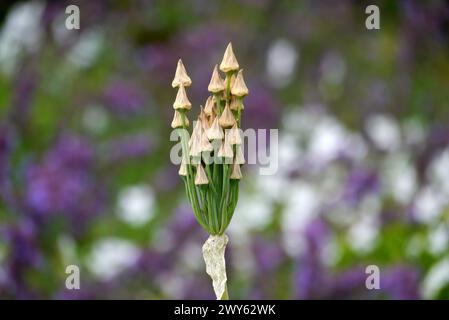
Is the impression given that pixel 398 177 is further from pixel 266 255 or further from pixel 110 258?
pixel 110 258

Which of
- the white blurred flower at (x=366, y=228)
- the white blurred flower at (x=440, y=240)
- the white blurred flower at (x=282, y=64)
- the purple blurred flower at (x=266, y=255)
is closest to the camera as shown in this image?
the white blurred flower at (x=440, y=240)

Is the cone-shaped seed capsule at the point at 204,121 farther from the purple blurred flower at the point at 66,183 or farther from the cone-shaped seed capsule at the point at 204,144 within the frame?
the purple blurred flower at the point at 66,183

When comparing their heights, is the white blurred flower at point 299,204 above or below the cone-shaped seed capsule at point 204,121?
above

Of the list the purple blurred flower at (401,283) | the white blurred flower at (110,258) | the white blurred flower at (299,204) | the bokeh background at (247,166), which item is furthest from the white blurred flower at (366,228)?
the white blurred flower at (110,258)

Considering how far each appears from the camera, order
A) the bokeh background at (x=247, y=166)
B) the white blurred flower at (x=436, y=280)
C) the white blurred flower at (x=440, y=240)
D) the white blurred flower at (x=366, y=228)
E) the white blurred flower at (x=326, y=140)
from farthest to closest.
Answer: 1. the white blurred flower at (x=326, y=140)
2. the white blurred flower at (x=366, y=228)
3. the bokeh background at (x=247, y=166)
4. the white blurred flower at (x=440, y=240)
5. the white blurred flower at (x=436, y=280)

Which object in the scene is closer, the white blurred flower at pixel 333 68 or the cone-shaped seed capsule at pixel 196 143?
the cone-shaped seed capsule at pixel 196 143

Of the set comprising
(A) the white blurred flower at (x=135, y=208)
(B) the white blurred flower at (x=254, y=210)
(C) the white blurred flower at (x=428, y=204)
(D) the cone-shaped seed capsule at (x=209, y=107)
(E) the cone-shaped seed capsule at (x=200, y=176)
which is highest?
(A) the white blurred flower at (x=135, y=208)

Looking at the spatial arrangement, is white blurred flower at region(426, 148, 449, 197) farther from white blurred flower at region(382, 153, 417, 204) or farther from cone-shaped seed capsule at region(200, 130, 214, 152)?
cone-shaped seed capsule at region(200, 130, 214, 152)

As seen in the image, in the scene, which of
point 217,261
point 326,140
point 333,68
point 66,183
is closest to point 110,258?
point 66,183

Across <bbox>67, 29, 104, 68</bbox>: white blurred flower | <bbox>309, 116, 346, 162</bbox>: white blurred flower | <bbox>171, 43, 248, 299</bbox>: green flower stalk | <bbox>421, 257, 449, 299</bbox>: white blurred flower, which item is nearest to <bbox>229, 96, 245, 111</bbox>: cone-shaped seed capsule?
<bbox>171, 43, 248, 299</bbox>: green flower stalk
